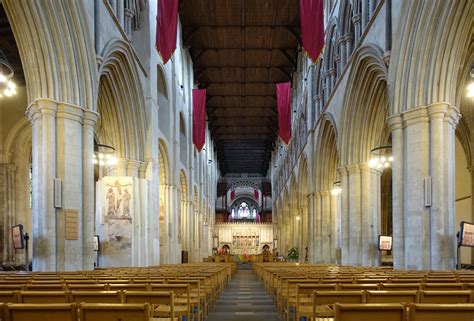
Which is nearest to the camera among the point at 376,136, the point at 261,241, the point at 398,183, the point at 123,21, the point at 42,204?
the point at 42,204

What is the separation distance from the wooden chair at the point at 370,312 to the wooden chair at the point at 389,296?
41.6 inches

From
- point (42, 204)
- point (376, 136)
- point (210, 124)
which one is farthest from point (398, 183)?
point (210, 124)

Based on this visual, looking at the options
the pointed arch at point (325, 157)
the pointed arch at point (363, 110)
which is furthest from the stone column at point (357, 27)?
the pointed arch at point (325, 157)

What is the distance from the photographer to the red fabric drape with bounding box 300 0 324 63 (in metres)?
16.5

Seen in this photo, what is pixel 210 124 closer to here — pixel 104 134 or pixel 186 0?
pixel 186 0

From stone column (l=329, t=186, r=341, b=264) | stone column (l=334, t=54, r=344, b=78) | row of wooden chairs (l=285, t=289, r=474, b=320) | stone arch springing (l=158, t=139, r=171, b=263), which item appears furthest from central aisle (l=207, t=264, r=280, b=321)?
stone column (l=329, t=186, r=341, b=264)

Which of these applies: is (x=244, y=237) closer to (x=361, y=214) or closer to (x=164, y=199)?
(x=164, y=199)

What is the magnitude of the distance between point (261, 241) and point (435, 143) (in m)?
38.6

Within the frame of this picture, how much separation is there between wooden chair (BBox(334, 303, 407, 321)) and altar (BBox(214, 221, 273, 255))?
45.6 m

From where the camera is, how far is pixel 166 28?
17234 mm

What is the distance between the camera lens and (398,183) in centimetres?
1220

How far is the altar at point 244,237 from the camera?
160ft

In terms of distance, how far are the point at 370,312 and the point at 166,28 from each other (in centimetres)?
1543

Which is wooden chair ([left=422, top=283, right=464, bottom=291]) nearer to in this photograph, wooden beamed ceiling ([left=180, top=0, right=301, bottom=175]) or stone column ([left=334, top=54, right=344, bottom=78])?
stone column ([left=334, top=54, right=344, bottom=78])
